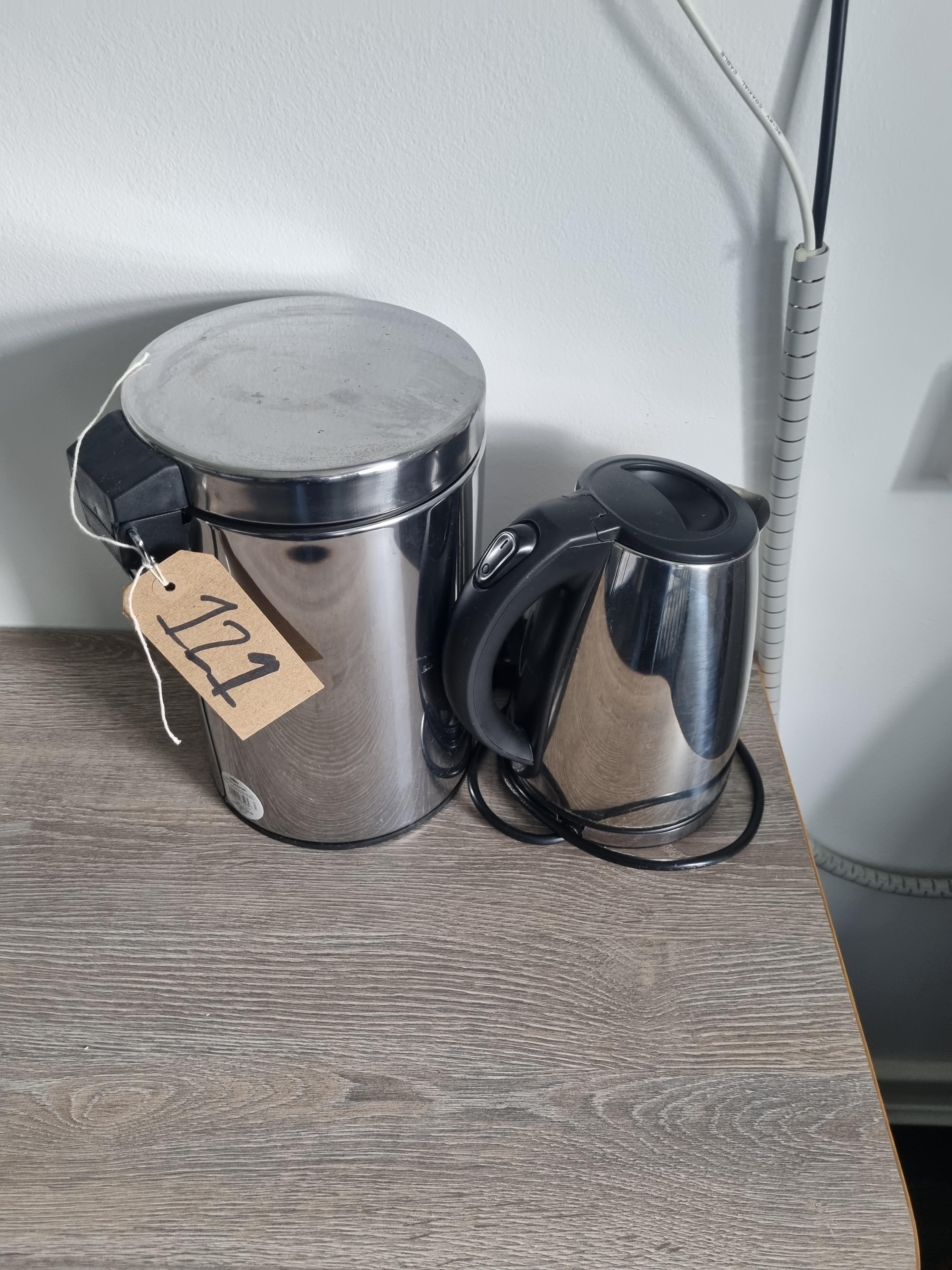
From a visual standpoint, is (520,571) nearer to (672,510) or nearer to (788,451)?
(672,510)

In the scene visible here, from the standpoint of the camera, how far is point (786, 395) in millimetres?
630

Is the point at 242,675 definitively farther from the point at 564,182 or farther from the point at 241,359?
the point at 564,182

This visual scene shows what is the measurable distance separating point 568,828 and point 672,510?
0.75 feet

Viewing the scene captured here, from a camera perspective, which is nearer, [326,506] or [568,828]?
[326,506]

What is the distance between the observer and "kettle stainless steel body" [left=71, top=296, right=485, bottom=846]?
460 mm

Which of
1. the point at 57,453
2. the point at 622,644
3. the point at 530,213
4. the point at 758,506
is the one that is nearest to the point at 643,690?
the point at 622,644

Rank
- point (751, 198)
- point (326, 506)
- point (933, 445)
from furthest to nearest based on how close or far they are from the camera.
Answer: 1. point (933, 445)
2. point (751, 198)
3. point (326, 506)

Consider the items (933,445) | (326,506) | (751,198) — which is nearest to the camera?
(326,506)

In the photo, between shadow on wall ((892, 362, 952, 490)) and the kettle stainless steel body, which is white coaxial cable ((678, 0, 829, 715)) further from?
the kettle stainless steel body

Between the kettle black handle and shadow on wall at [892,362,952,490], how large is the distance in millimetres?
311

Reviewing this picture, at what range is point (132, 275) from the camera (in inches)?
24.6

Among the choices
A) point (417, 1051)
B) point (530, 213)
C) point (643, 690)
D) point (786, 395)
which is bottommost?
point (417, 1051)

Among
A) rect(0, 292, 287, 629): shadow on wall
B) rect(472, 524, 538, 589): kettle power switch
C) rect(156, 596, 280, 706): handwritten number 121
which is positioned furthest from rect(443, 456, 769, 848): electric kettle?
rect(0, 292, 287, 629): shadow on wall

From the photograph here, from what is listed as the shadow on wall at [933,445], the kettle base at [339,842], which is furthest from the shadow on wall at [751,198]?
the kettle base at [339,842]
